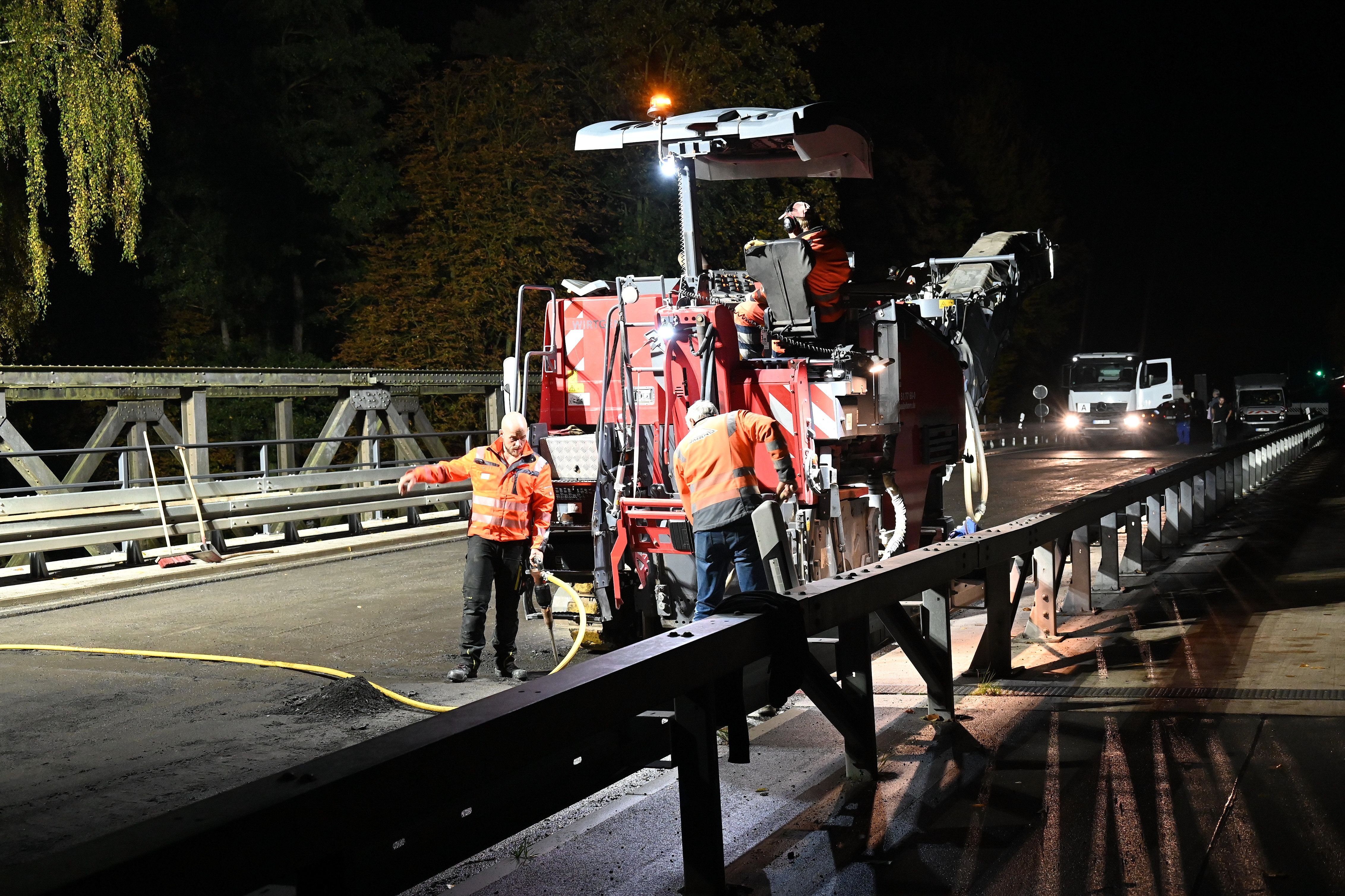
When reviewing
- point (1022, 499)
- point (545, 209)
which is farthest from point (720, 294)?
point (545, 209)

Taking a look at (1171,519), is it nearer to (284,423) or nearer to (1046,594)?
(1046,594)

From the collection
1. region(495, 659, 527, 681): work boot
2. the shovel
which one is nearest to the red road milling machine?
region(495, 659, 527, 681): work boot

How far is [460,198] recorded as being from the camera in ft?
105

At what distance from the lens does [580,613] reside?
8336 millimetres

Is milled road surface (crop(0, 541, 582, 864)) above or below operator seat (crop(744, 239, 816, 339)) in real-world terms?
below

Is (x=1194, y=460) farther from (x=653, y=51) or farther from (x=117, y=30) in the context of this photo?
(x=653, y=51)

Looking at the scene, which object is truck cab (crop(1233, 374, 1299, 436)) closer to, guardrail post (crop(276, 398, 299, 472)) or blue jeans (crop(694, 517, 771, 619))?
guardrail post (crop(276, 398, 299, 472))

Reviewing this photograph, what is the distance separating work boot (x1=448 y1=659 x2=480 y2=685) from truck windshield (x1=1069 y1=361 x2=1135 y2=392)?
36501 millimetres

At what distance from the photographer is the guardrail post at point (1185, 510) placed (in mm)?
12883

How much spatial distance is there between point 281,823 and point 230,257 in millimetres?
32422

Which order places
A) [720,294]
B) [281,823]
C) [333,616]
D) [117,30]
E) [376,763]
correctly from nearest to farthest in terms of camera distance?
[281,823] → [376,763] → [720,294] → [333,616] → [117,30]

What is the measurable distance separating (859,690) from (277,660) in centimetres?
512

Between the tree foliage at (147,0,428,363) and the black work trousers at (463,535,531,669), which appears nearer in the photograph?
the black work trousers at (463,535,531,669)

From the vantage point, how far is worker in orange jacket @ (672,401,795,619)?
7551mm
